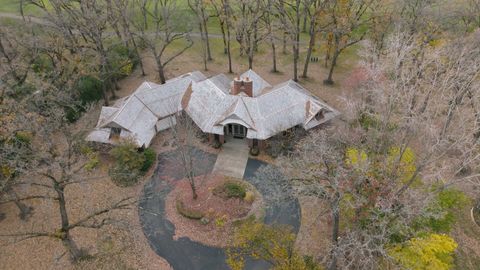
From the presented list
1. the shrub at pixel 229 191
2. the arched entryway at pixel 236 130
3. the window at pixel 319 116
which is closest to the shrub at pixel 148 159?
the shrub at pixel 229 191

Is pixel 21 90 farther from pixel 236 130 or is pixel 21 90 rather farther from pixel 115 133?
pixel 236 130

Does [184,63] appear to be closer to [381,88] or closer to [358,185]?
[381,88]

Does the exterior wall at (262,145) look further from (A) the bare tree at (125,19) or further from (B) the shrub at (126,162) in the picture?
(A) the bare tree at (125,19)

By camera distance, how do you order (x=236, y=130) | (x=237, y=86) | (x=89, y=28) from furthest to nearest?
1. (x=89, y=28)
2. (x=237, y=86)
3. (x=236, y=130)

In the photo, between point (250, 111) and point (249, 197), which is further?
point (250, 111)

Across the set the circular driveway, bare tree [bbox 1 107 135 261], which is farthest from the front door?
bare tree [bbox 1 107 135 261]

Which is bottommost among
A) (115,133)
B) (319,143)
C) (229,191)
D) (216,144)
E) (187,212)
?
(187,212)

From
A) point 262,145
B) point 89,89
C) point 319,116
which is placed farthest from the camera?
point 89,89

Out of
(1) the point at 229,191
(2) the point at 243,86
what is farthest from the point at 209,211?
(2) the point at 243,86
